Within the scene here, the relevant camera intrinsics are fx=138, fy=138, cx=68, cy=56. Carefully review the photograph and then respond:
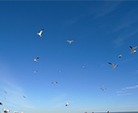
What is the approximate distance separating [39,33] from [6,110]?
25146 mm

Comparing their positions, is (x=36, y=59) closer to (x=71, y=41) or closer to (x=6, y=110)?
(x=71, y=41)

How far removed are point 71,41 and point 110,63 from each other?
13804 mm

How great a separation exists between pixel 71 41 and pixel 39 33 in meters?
9.94

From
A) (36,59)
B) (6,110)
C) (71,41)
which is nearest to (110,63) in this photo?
(71,41)

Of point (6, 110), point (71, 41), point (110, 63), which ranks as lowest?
point (6, 110)

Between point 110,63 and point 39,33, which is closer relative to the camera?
point 39,33

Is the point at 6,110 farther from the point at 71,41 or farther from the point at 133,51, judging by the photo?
the point at 133,51

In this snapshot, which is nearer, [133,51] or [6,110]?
[133,51]

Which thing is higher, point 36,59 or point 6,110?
point 36,59

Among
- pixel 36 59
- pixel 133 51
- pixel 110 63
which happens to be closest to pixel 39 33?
pixel 36 59

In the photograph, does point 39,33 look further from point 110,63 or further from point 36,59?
point 110,63

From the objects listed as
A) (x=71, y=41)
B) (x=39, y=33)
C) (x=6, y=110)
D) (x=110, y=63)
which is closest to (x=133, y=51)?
(x=110, y=63)

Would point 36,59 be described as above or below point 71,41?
below

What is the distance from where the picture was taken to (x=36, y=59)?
42.7 metres
